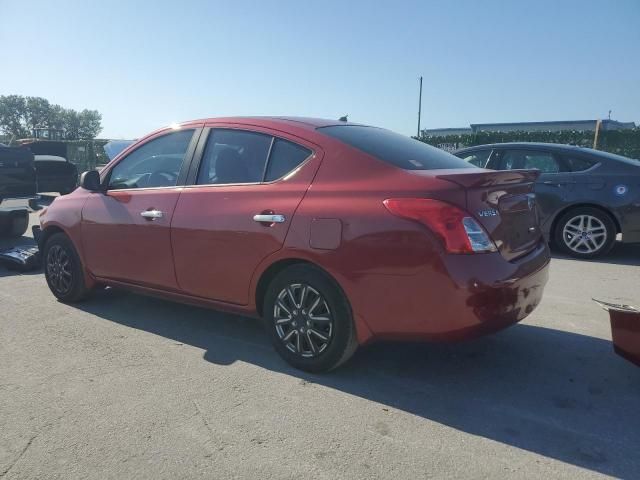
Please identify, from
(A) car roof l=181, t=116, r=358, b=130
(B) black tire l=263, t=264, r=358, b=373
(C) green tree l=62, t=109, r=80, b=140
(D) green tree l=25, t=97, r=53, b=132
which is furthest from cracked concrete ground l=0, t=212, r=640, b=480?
(C) green tree l=62, t=109, r=80, b=140

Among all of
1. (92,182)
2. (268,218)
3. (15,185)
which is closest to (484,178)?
(268,218)

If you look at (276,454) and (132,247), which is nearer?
(276,454)

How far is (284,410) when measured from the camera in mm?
3078

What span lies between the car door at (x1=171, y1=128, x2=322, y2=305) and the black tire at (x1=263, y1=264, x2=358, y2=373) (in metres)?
0.23

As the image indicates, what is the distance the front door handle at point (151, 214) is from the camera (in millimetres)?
4180

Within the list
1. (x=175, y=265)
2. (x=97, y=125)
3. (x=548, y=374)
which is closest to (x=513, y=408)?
(x=548, y=374)

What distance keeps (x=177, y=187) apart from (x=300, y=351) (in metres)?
1.62

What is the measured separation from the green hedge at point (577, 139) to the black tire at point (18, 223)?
48.7 ft

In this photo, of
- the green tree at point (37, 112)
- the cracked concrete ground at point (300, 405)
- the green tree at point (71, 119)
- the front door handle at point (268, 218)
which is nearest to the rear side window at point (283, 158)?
the front door handle at point (268, 218)

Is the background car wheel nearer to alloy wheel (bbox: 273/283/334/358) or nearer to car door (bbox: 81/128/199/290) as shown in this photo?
alloy wheel (bbox: 273/283/334/358)

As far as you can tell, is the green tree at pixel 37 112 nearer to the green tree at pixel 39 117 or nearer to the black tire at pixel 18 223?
the green tree at pixel 39 117

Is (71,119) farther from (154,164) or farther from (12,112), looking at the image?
(154,164)

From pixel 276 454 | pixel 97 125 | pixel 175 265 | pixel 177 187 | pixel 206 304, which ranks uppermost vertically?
pixel 97 125

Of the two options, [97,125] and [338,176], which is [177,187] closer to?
[338,176]
